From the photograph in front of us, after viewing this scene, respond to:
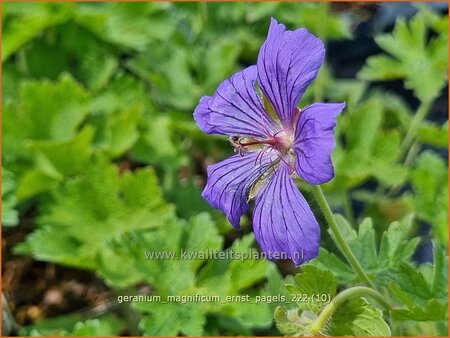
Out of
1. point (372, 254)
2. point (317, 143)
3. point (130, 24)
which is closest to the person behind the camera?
point (317, 143)

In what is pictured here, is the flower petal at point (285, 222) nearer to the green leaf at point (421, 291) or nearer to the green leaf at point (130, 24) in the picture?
the green leaf at point (421, 291)

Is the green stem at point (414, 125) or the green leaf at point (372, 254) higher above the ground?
the green stem at point (414, 125)

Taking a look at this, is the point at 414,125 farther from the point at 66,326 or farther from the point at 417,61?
the point at 66,326

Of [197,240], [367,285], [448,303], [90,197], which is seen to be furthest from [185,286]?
[448,303]

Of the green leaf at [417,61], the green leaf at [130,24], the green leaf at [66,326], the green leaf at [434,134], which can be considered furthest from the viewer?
the green leaf at [130,24]

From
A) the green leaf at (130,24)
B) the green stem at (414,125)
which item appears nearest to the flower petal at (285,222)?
the green stem at (414,125)

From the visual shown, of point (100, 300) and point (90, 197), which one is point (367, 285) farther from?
point (100, 300)

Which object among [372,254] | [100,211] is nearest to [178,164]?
[100,211]
